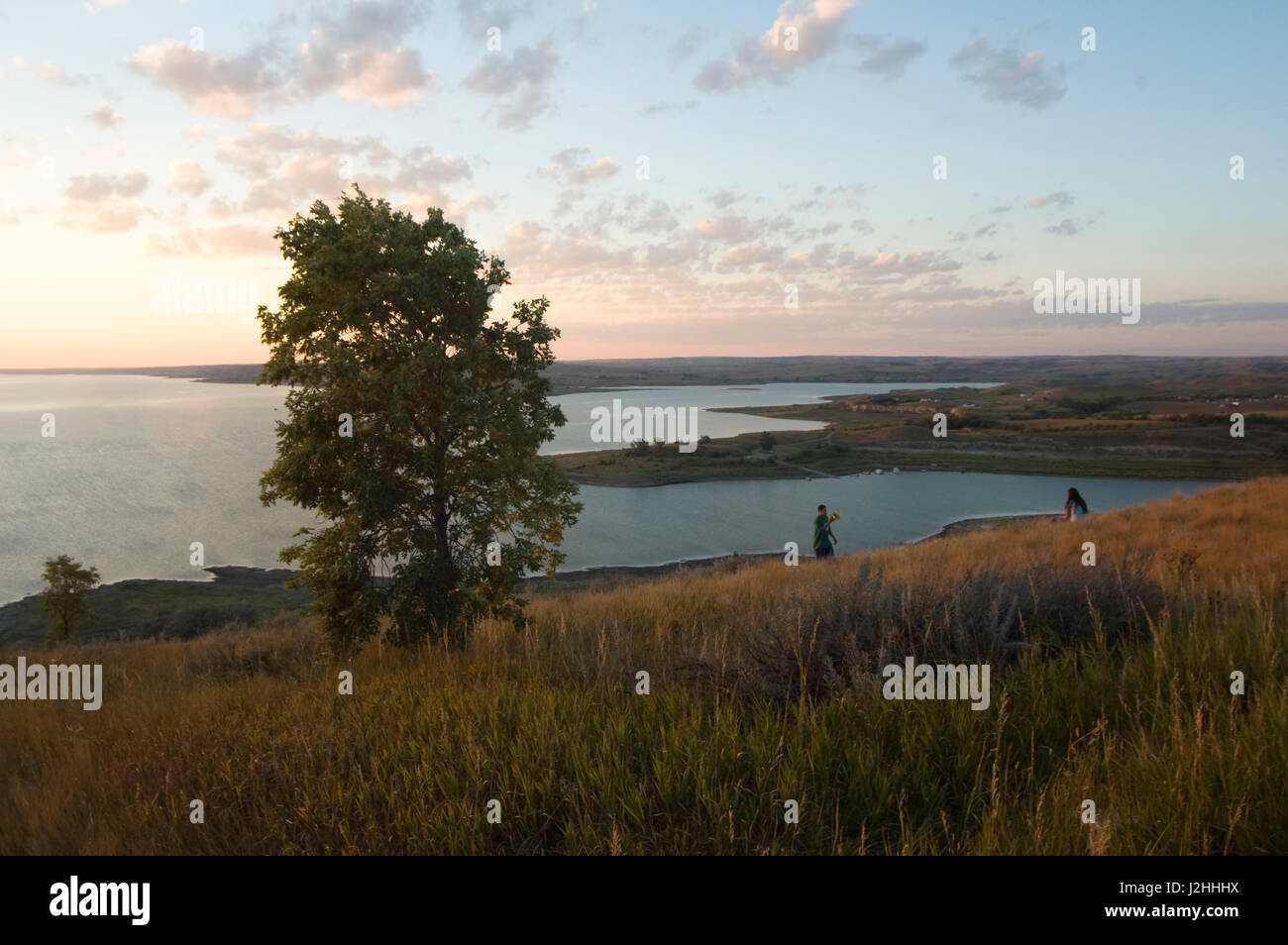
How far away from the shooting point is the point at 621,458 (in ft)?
305

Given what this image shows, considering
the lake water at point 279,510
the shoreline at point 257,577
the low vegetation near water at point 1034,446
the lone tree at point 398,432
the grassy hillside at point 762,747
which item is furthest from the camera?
the low vegetation near water at point 1034,446

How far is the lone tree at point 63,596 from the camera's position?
1170 inches

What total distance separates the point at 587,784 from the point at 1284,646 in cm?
461

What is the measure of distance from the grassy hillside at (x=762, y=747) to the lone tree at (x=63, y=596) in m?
30.1

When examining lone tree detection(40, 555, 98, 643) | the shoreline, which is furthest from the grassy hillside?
the shoreline

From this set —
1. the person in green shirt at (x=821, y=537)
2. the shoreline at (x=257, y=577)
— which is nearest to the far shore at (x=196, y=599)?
the shoreline at (x=257, y=577)

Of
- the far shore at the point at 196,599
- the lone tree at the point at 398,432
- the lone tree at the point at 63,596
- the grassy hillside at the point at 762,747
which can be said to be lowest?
the far shore at the point at 196,599

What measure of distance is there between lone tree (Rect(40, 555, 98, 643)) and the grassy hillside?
98.7 feet

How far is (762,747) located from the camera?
3.69m

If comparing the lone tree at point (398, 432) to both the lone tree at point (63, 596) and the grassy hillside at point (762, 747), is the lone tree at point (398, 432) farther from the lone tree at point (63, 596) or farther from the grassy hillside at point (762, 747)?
the lone tree at point (63, 596)

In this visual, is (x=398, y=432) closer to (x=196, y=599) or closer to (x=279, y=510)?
(x=196, y=599)
